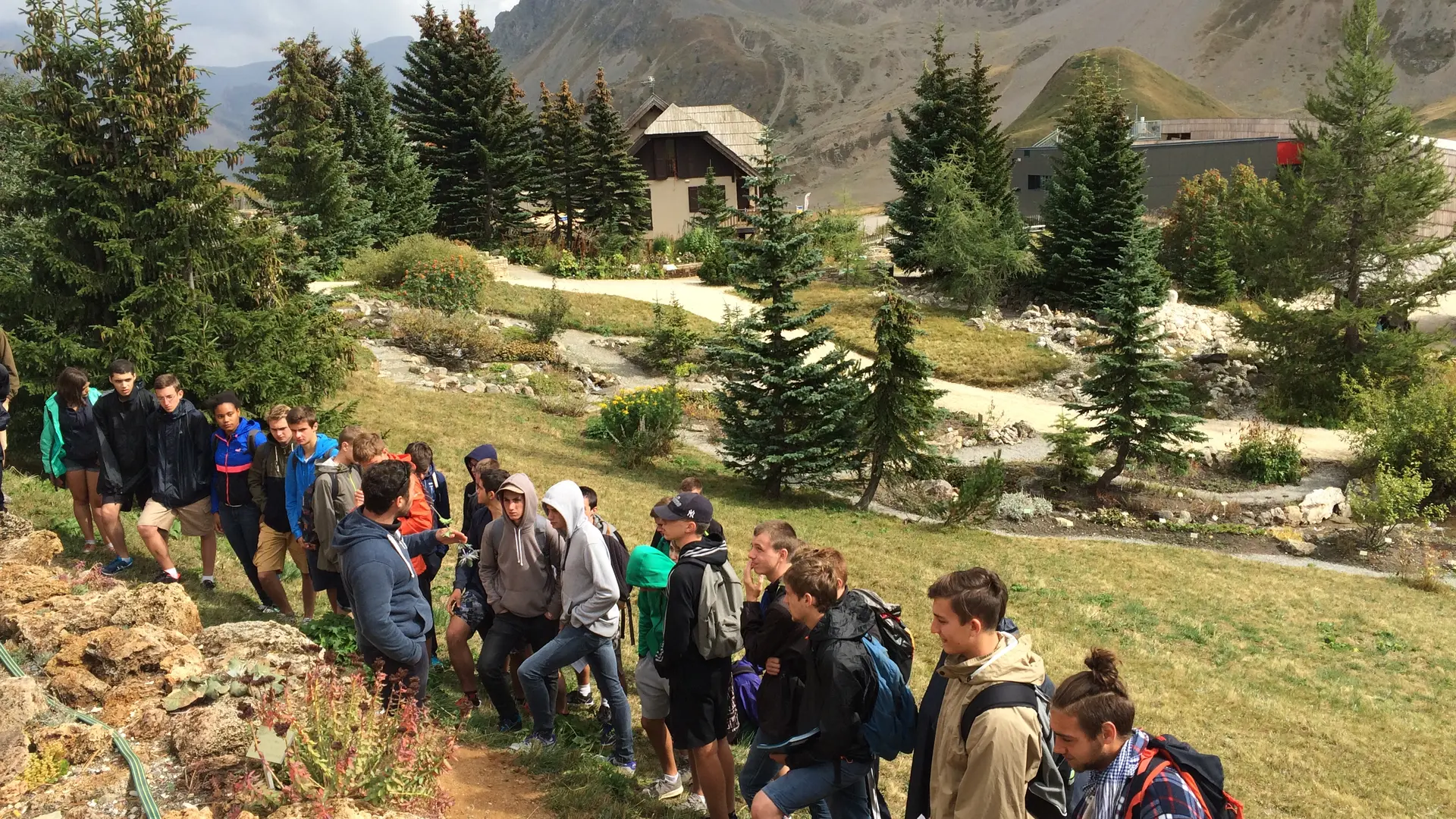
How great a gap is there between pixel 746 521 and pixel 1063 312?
889 inches

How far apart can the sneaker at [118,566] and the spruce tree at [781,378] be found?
9.50 m

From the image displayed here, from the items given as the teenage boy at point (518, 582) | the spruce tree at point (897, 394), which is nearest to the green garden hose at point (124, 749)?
the teenage boy at point (518, 582)

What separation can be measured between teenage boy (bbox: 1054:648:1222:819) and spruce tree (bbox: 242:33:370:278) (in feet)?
91.9

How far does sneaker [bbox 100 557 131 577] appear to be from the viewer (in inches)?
316

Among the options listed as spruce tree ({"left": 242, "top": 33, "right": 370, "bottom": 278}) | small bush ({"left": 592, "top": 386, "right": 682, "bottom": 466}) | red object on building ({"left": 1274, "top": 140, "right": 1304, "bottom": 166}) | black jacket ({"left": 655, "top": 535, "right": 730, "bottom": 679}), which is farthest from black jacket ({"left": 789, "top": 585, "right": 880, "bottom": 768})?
red object on building ({"left": 1274, "top": 140, "right": 1304, "bottom": 166})

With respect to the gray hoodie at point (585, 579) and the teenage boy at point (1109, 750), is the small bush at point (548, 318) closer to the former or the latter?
the gray hoodie at point (585, 579)

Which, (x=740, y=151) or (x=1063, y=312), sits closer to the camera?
(x=1063, y=312)

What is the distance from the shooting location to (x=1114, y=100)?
1282 inches

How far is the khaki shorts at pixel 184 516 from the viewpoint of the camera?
7676mm

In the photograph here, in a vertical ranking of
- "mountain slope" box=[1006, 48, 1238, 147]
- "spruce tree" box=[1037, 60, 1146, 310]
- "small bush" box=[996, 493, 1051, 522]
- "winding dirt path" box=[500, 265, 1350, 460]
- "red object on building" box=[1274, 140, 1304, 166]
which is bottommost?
"small bush" box=[996, 493, 1051, 522]

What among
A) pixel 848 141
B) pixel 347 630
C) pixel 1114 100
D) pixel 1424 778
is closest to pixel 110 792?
pixel 347 630

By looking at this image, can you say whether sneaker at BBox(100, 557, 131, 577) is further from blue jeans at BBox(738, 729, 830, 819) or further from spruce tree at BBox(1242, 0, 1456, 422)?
spruce tree at BBox(1242, 0, 1456, 422)

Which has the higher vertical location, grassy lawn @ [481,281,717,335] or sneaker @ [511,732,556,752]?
grassy lawn @ [481,281,717,335]

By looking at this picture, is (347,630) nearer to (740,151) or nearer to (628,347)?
(628,347)
